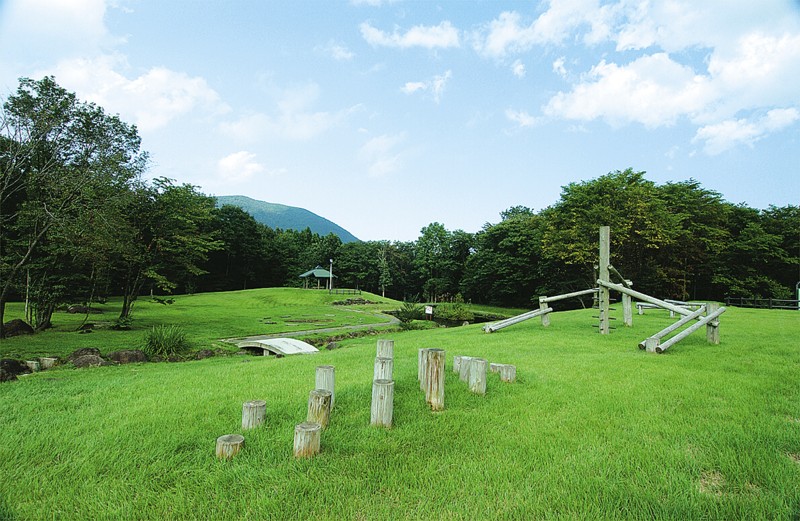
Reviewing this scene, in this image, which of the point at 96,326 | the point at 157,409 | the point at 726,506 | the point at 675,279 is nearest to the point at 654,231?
Result: the point at 675,279

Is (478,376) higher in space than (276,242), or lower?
lower

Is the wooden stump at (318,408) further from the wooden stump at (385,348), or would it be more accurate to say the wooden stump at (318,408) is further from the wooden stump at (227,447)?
the wooden stump at (385,348)

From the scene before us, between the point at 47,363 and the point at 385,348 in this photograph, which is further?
the point at 47,363

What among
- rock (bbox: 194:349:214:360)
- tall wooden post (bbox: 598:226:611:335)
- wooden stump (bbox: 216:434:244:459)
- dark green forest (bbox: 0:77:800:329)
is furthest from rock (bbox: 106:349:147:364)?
tall wooden post (bbox: 598:226:611:335)

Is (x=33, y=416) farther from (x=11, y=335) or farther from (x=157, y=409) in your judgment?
(x=11, y=335)

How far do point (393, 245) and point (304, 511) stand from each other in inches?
2624

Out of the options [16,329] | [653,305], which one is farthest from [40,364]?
[653,305]

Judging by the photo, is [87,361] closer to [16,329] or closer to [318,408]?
[318,408]

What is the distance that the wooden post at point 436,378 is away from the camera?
4.45 metres

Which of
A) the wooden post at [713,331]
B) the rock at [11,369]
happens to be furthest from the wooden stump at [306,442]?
the wooden post at [713,331]

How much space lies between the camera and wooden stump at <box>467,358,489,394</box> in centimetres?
496

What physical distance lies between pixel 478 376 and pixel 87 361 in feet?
28.0

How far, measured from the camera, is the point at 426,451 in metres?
3.52

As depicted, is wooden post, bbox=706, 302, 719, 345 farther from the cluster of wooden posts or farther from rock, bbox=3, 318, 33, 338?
rock, bbox=3, 318, 33, 338
